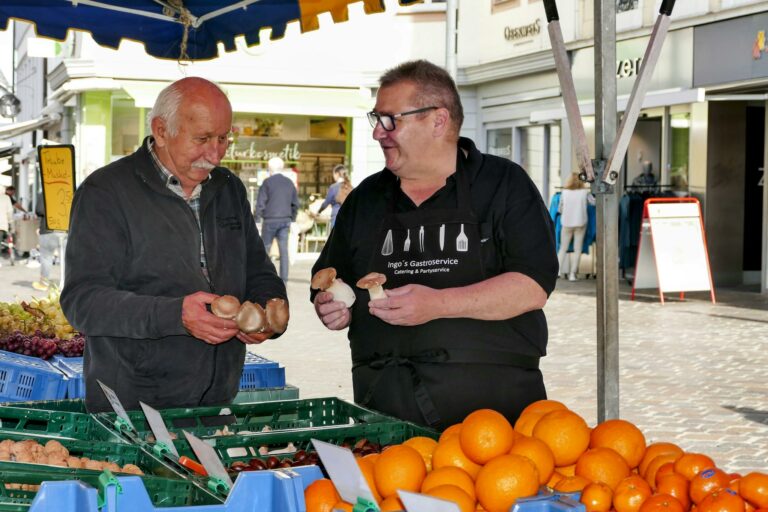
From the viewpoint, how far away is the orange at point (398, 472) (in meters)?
2.53

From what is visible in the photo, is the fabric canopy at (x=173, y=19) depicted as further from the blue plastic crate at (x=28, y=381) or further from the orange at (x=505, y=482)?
the orange at (x=505, y=482)

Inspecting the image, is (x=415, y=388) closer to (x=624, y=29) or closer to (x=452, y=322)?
(x=452, y=322)

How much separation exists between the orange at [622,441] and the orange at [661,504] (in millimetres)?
340

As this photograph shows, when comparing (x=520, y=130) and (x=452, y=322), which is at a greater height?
(x=520, y=130)

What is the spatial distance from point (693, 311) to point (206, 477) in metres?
13.5

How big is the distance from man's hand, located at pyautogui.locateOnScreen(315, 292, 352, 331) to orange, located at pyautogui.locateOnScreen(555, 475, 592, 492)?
1031mm

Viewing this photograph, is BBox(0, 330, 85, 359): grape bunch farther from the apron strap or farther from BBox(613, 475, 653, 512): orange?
BBox(613, 475, 653, 512): orange

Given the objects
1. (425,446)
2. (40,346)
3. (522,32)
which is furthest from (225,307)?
(522,32)

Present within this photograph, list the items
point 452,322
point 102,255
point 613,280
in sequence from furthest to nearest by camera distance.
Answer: point 613,280, point 102,255, point 452,322

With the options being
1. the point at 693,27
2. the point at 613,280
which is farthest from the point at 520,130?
the point at 613,280

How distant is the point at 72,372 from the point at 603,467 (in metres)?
3.30

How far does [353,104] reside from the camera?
1108 inches

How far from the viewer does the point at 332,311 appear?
3.38 metres

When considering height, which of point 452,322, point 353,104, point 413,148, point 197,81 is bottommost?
point 452,322
